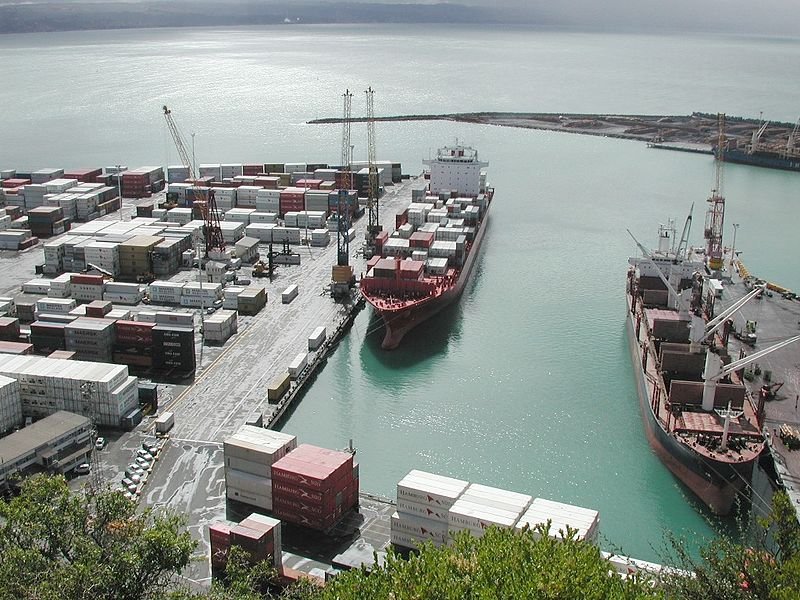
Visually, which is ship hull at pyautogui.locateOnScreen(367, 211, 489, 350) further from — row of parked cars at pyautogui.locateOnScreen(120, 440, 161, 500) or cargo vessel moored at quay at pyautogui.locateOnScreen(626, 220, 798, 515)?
row of parked cars at pyautogui.locateOnScreen(120, 440, 161, 500)

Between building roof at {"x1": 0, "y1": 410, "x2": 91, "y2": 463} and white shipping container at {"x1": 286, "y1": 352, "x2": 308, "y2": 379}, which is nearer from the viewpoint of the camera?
building roof at {"x1": 0, "y1": 410, "x2": 91, "y2": 463}

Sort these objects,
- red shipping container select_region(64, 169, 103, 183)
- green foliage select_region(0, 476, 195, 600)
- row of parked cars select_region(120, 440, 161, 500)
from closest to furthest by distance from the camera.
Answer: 1. green foliage select_region(0, 476, 195, 600)
2. row of parked cars select_region(120, 440, 161, 500)
3. red shipping container select_region(64, 169, 103, 183)

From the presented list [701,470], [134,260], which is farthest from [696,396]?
[134,260]

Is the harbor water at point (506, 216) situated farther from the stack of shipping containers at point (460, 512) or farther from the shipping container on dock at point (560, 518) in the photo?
the stack of shipping containers at point (460, 512)

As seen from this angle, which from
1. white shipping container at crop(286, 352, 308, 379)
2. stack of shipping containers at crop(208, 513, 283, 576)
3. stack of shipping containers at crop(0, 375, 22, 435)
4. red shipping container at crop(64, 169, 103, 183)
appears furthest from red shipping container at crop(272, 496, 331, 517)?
red shipping container at crop(64, 169, 103, 183)

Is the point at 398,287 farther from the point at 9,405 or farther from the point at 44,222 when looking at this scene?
the point at 44,222

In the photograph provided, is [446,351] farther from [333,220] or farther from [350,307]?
[333,220]

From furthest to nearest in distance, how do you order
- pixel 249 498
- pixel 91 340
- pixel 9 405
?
1. pixel 91 340
2. pixel 9 405
3. pixel 249 498

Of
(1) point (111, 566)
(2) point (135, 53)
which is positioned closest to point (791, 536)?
(1) point (111, 566)
